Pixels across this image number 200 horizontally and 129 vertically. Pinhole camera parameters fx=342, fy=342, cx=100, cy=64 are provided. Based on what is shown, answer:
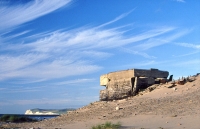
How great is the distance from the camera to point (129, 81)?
18141 millimetres

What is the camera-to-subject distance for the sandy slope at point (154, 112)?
11.1 metres

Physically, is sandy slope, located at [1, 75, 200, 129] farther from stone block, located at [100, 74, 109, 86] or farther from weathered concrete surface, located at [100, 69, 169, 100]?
stone block, located at [100, 74, 109, 86]

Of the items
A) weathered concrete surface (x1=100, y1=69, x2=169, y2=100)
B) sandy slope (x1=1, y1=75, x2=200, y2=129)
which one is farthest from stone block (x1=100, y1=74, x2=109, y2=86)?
sandy slope (x1=1, y1=75, x2=200, y2=129)

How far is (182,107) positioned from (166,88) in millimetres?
3593

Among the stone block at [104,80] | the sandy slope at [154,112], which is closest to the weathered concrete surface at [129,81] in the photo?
the stone block at [104,80]

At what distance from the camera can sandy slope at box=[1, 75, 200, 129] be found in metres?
11.1

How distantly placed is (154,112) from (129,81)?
5.56m

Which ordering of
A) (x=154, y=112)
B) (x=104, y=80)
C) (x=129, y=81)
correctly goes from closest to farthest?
(x=154, y=112), (x=129, y=81), (x=104, y=80)

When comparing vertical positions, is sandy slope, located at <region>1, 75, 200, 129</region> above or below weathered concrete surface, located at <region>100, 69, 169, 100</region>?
below

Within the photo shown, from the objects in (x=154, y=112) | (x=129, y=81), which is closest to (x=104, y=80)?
(x=129, y=81)

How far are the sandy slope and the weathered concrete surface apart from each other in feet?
3.56

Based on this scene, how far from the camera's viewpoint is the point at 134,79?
59.2 ft

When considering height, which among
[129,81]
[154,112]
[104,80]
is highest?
[104,80]

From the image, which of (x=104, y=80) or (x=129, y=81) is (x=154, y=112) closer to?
(x=129, y=81)
